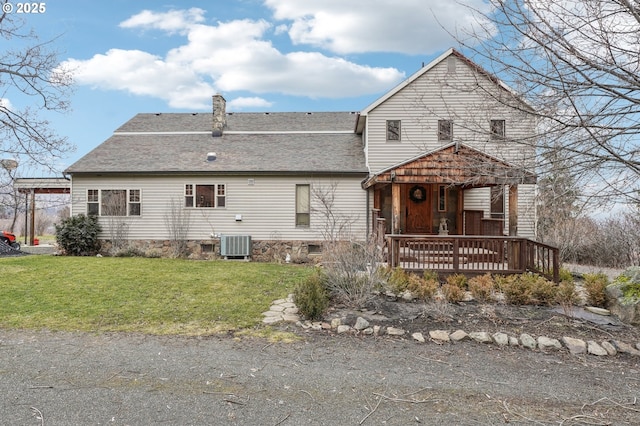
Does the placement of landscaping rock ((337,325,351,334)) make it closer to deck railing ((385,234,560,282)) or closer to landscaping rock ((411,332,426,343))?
landscaping rock ((411,332,426,343))

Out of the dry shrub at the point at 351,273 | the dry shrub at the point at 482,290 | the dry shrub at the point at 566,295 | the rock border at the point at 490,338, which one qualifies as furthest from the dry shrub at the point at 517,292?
the dry shrub at the point at 351,273

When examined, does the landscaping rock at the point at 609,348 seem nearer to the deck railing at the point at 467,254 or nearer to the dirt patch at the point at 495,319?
the dirt patch at the point at 495,319

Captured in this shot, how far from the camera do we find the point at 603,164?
4.43 metres

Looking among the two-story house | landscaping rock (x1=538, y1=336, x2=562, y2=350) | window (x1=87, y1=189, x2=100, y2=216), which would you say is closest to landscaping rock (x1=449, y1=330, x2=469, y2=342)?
landscaping rock (x1=538, y1=336, x2=562, y2=350)

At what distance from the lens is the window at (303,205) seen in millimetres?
14852

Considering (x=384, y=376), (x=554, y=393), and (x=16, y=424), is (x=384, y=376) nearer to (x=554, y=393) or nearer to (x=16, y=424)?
(x=554, y=393)

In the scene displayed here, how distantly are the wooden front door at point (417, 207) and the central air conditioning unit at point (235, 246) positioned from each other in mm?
6018

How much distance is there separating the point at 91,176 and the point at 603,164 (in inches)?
640

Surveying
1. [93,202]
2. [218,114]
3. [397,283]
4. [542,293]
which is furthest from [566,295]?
[93,202]

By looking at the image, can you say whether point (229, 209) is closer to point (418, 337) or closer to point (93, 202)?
point (93, 202)

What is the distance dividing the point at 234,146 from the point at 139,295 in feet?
32.0

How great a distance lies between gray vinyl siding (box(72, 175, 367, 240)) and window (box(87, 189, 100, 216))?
0.16m

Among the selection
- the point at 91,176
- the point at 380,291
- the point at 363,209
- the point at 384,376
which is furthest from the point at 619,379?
the point at 91,176

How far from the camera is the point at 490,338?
5426mm
